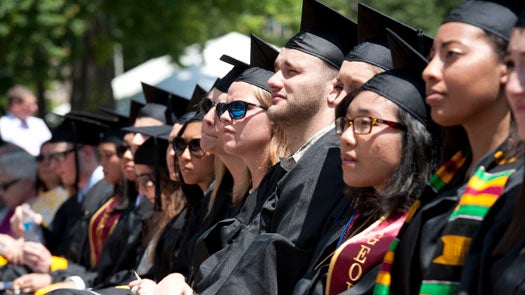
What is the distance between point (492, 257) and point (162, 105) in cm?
515

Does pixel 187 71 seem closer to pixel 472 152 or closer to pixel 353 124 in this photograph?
pixel 353 124

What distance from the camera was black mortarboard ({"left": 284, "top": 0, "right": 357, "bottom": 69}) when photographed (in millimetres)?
5312

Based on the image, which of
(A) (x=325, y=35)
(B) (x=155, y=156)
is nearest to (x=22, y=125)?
(B) (x=155, y=156)

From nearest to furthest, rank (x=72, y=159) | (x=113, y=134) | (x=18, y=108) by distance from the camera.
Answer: (x=113, y=134), (x=72, y=159), (x=18, y=108)

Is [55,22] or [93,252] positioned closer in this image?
[93,252]

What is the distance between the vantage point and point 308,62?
5.28 metres

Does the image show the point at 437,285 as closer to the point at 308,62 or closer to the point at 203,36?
the point at 308,62

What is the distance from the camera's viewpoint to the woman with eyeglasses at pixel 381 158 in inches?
157

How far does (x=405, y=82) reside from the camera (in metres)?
4.09

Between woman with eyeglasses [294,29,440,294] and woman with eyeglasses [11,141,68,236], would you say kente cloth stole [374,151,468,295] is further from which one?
woman with eyeglasses [11,141,68,236]

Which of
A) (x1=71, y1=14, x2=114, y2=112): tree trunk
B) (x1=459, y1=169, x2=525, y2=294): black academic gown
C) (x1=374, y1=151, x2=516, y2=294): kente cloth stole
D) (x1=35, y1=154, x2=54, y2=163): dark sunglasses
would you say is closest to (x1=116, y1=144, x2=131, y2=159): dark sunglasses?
(x1=35, y1=154, x2=54, y2=163): dark sunglasses

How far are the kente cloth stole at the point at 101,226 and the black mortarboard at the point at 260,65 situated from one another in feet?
9.62

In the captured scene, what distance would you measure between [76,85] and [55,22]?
465 cm

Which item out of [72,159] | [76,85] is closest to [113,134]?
[72,159]
